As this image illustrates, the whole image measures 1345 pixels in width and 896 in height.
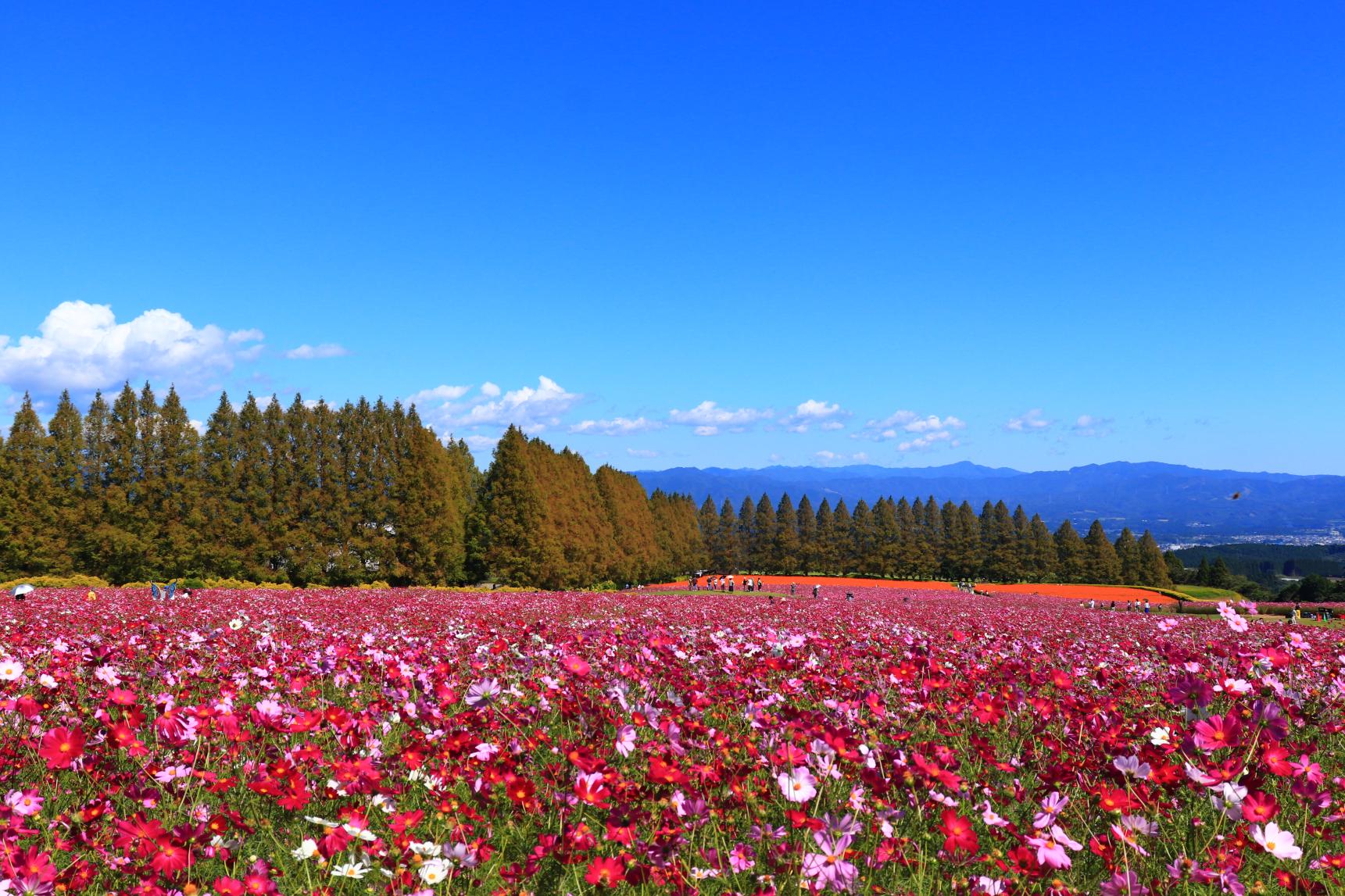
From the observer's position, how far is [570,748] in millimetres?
3166

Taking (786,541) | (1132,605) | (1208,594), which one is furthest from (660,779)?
(786,541)

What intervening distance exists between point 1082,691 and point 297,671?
5145 millimetres

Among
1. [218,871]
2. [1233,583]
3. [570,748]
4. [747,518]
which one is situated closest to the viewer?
[570,748]

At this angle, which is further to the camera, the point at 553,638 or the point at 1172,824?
the point at 553,638

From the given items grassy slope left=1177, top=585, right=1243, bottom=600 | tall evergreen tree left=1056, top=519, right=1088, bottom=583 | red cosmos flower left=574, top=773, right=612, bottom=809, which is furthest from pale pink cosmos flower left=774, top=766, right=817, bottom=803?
tall evergreen tree left=1056, top=519, right=1088, bottom=583

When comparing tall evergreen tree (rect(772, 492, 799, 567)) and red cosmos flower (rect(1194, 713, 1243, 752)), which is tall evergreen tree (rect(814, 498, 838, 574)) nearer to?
tall evergreen tree (rect(772, 492, 799, 567))

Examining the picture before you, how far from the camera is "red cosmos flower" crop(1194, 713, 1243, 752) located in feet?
8.98

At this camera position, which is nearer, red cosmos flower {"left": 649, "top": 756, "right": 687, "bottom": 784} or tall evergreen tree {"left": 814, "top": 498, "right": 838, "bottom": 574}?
red cosmos flower {"left": 649, "top": 756, "right": 687, "bottom": 784}

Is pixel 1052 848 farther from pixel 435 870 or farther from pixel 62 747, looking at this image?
pixel 62 747

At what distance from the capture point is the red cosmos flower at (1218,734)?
274 centimetres

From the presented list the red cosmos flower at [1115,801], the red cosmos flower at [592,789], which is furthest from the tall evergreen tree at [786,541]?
the red cosmos flower at [592,789]

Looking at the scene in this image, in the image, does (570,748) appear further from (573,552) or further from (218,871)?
(573,552)

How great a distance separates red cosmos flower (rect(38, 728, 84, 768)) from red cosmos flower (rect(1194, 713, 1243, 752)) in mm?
3830

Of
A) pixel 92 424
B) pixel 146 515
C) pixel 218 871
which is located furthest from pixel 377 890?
pixel 92 424
